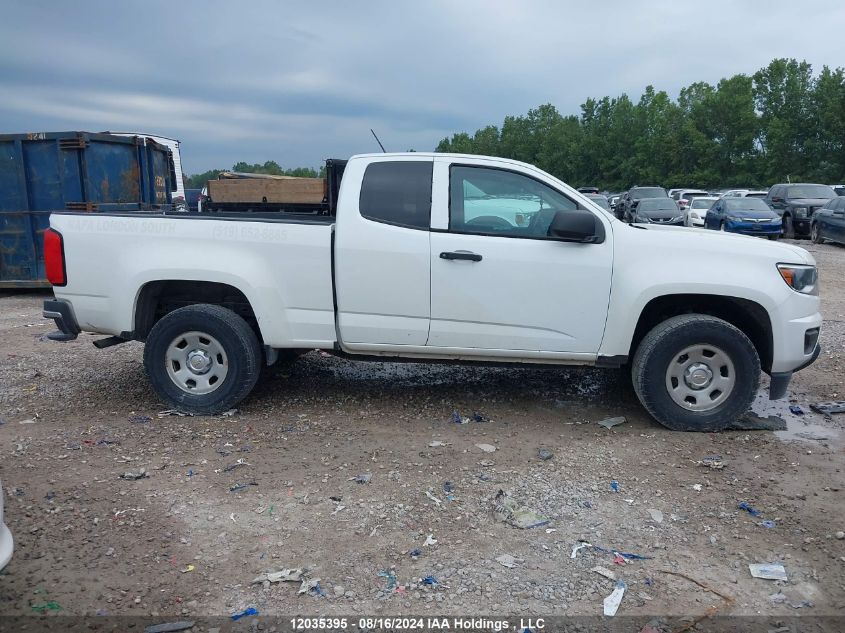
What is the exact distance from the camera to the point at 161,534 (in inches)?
148

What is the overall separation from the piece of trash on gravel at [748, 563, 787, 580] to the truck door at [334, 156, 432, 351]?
2686 millimetres

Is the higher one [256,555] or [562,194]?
[562,194]

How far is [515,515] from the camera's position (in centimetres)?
399

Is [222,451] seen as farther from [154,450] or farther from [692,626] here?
[692,626]

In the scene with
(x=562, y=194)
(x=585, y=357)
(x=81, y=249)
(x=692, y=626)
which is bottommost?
(x=692, y=626)

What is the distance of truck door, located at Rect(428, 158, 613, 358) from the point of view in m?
5.18

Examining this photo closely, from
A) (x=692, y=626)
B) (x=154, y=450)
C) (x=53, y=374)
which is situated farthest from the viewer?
(x=53, y=374)

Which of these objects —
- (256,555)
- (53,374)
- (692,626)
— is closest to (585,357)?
(692,626)

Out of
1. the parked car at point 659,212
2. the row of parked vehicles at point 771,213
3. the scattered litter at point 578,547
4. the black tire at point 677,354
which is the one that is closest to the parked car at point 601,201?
the row of parked vehicles at point 771,213

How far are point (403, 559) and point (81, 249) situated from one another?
361 centimetres

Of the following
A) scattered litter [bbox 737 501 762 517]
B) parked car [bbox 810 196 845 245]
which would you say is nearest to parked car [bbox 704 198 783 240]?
parked car [bbox 810 196 845 245]

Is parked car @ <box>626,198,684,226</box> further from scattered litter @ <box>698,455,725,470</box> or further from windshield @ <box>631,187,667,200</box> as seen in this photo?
scattered litter @ <box>698,455,725,470</box>

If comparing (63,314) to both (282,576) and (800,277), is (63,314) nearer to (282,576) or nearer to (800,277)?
(282,576)

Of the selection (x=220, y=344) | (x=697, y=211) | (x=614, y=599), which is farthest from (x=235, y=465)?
(x=697, y=211)
